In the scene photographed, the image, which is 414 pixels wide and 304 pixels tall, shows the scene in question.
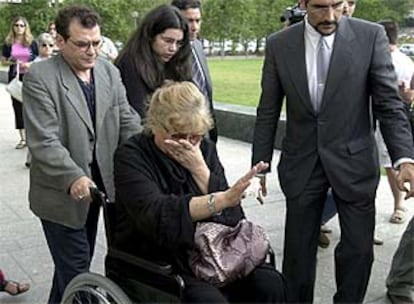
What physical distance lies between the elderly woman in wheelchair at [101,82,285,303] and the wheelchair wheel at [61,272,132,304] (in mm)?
79

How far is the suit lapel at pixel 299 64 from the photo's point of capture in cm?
280

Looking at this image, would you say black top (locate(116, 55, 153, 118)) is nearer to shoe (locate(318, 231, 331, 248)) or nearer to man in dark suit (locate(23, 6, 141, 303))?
man in dark suit (locate(23, 6, 141, 303))

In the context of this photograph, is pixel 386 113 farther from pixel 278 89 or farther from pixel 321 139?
pixel 278 89

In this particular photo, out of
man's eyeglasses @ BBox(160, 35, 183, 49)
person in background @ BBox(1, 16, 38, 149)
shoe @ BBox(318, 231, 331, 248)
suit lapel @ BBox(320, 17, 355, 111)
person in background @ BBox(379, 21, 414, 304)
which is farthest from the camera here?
person in background @ BBox(1, 16, 38, 149)

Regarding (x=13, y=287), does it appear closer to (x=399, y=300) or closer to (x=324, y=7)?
(x=399, y=300)

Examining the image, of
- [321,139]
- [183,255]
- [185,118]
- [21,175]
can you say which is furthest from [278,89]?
[21,175]

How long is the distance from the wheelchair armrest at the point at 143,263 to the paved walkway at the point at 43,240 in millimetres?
1322

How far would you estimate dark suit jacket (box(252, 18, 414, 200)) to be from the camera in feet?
8.98

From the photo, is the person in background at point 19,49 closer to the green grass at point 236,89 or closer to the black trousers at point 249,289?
the green grass at point 236,89

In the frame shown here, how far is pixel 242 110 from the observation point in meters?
8.73

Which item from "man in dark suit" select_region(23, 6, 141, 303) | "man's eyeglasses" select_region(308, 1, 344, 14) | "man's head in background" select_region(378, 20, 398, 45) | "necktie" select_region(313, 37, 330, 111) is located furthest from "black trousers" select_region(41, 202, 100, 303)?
"man's head in background" select_region(378, 20, 398, 45)

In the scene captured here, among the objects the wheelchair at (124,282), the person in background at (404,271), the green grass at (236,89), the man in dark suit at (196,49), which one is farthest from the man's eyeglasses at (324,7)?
the green grass at (236,89)

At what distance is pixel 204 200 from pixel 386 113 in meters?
1.01

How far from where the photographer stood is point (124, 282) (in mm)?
2480
